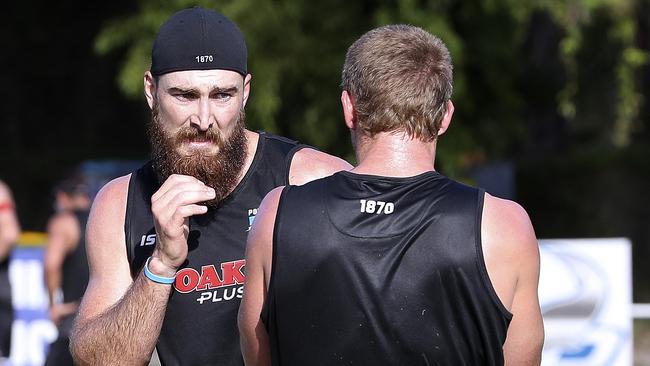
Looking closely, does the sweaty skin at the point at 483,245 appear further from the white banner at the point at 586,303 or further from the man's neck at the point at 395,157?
the white banner at the point at 586,303

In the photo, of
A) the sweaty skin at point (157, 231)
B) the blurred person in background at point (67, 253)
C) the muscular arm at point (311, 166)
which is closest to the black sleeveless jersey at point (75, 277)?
the blurred person in background at point (67, 253)

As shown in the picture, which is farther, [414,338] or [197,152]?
[197,152]

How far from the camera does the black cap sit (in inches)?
147

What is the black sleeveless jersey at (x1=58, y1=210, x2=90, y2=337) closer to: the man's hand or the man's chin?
the man's chin

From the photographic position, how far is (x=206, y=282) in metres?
3.84

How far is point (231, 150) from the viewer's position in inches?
150

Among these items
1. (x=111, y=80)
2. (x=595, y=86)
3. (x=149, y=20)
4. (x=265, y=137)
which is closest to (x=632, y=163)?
(x=595, y=86)

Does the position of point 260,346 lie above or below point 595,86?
above

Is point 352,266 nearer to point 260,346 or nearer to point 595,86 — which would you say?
point 260,346

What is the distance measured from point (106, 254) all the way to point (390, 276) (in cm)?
117

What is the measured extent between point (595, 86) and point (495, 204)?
53.6ft

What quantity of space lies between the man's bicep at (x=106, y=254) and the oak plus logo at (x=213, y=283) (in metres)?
0.20

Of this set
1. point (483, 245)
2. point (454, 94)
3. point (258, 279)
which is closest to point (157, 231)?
point (258, 279)

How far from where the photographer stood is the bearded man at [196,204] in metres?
3.71
